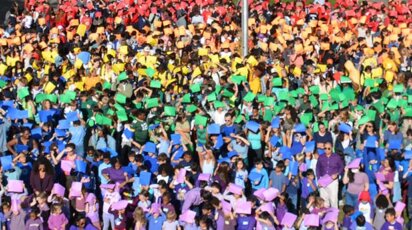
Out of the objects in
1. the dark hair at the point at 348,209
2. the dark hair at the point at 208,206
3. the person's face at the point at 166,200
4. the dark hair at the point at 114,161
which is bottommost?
the dark hair at the point at 348,209

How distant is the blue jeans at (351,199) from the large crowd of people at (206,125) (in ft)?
0.08

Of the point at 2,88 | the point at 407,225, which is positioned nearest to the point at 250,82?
Answer: the point at 2,88

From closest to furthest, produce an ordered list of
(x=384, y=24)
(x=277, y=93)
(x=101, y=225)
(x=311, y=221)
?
(x=311, y=221) → (x=101, y=225) → (x=277, y=93) → (x=384, y=24)

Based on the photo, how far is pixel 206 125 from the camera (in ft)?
79.4

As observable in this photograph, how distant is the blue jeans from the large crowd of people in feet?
0.08

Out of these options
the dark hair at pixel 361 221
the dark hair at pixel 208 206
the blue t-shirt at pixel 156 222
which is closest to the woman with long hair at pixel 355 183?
the dark hair at pixel 361 221

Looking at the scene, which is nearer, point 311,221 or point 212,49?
point 311,221

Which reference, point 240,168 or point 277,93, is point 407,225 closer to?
point 240,168

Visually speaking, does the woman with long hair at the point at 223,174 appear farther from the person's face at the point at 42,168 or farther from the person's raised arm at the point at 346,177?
the person's face at the point at 42,168

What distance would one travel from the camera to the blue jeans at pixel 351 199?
2147cm

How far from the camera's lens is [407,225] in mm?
21781

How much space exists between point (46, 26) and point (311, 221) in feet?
53.7

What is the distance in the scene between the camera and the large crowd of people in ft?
67.4

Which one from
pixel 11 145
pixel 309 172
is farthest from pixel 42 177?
pixel 309 172
